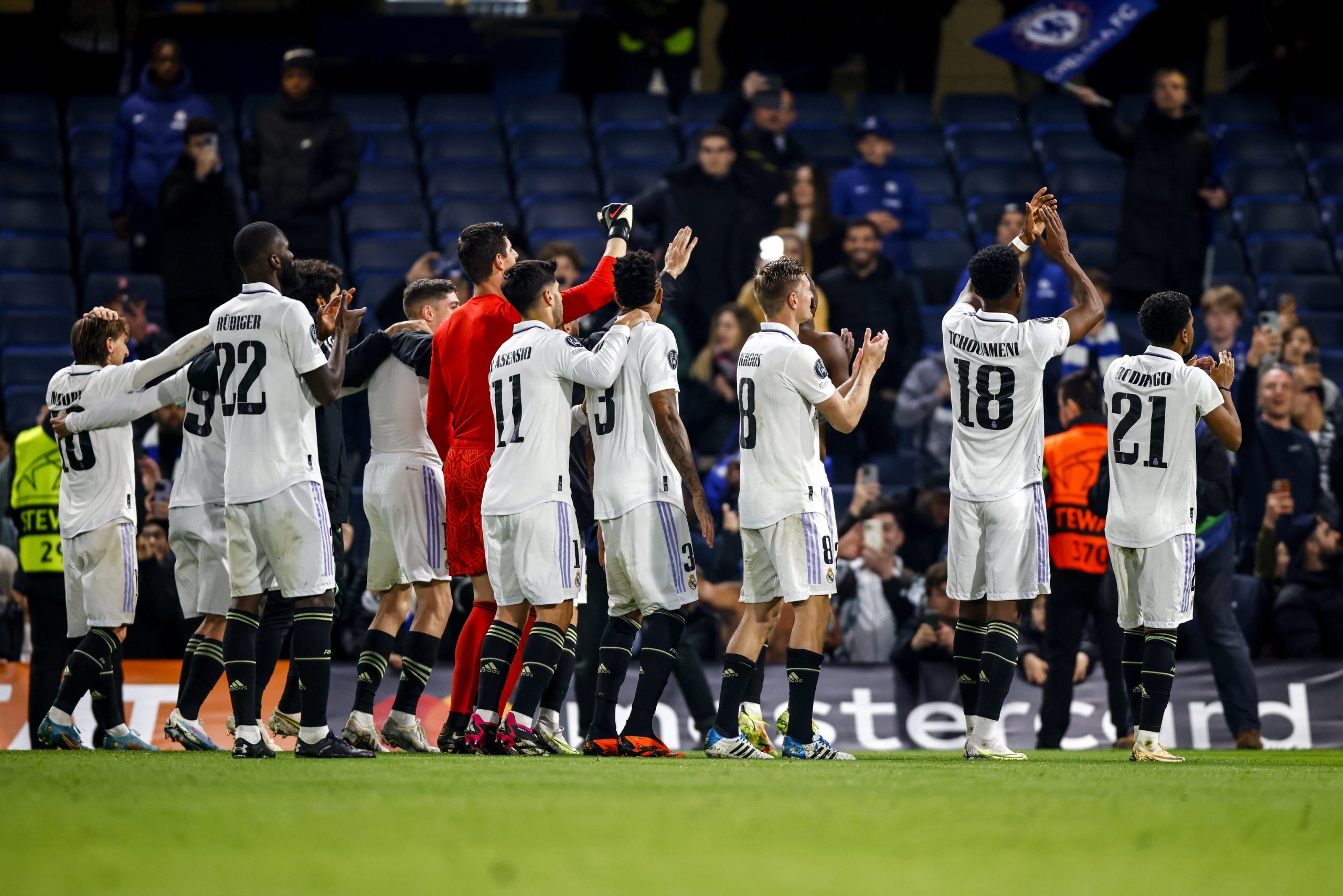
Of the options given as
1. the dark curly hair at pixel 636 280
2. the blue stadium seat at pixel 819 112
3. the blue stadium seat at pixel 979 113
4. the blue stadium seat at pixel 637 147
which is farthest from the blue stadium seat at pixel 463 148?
the dark curly hair at pixel 636 280

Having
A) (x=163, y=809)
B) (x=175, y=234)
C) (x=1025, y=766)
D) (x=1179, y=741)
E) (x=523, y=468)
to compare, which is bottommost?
(x=1179, y=741)

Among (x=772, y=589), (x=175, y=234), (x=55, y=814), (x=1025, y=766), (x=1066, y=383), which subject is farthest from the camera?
(x=175, y=234)

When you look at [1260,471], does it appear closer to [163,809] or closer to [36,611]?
[36,611]

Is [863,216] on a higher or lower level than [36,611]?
higher

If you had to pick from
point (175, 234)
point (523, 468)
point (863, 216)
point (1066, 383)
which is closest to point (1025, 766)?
point (523, 468)

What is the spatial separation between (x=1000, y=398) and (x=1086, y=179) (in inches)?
354

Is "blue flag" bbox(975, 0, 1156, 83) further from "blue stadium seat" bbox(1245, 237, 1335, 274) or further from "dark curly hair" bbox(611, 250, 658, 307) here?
"dark curly hair" bbox(611, 250, 658, 307)

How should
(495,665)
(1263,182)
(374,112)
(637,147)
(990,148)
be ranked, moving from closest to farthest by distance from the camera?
(495,665) → (637,147) → (1263,182) → (374,112) → (990,148)

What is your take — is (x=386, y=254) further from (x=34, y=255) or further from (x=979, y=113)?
(x=979, y=113)

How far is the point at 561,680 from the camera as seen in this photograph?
28.0ft

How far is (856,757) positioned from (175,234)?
7.05m

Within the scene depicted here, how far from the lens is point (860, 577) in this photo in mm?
11219

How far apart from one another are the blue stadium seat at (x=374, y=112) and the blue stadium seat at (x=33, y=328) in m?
3.68

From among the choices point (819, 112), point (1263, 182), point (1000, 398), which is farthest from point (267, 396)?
point (1263, 182)
